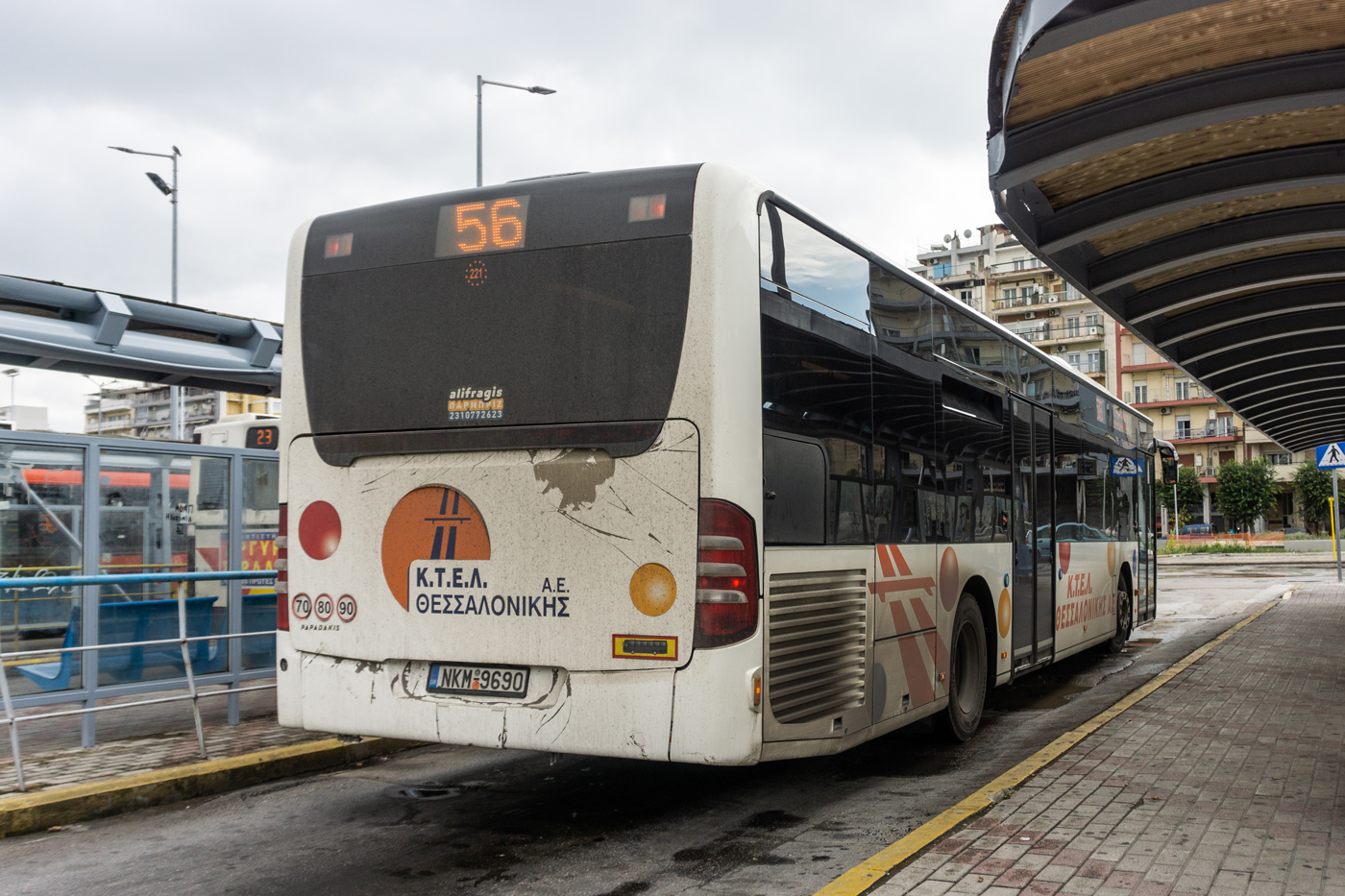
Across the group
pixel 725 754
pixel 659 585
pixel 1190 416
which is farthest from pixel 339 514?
pixel 1190 416

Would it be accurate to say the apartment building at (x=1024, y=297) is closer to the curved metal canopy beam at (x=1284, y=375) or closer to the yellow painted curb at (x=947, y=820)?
the curved metal canopy beam at (x=1284, y=375)

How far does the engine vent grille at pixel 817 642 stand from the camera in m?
5.38

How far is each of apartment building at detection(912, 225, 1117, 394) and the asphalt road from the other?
306 feet

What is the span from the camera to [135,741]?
7902 millimetres

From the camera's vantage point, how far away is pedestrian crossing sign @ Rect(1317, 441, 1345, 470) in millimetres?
21500

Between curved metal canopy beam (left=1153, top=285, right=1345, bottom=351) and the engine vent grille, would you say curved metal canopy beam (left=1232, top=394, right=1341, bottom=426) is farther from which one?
the engine vent grille

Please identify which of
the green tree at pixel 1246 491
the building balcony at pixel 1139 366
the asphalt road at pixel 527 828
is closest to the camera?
the asphalt road at pixel 527 828

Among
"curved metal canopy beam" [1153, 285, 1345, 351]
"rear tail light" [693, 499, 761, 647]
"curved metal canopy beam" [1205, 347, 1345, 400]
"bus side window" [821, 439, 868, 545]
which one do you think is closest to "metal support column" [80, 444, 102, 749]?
"rear tail light" [693, 499, 761, 647]

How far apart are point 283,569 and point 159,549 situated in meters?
4.74

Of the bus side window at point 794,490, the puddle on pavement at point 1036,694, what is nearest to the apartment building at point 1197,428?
the puddle on pavement at point 1036,694

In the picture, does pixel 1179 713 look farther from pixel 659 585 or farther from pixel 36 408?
pixel 36 408

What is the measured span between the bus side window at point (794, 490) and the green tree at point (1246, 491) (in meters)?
82.4

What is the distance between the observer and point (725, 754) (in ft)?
16.7

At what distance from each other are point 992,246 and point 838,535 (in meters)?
113
